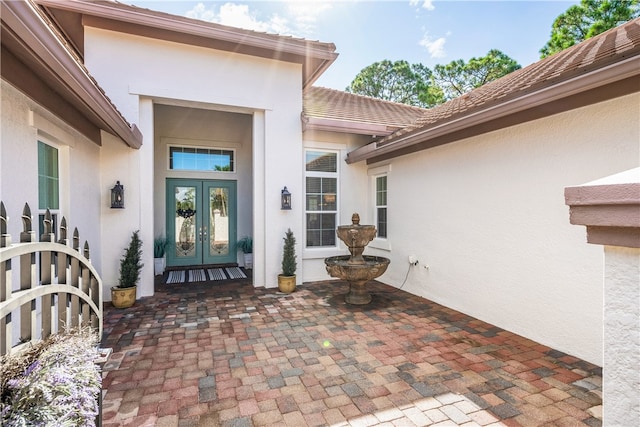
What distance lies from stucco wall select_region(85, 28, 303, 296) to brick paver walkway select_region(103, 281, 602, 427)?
82.1 inches

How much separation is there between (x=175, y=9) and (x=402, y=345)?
25.0 ft

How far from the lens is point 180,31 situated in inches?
242

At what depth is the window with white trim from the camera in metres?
7.75

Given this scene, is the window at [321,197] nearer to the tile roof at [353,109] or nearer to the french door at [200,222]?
the tile roof at [353,109]

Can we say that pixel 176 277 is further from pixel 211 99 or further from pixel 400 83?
pixel 400 83

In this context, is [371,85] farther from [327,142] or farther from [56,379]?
[56,379]

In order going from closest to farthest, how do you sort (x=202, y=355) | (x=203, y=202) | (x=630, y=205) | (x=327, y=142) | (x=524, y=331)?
(x=630, y=205)
(x=202, y=355)
(x=524, y=331)
(x=327, y=142)
(x=203, y=202)

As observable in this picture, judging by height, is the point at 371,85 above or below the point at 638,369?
above

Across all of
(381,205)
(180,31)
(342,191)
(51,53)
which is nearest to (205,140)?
(180,31)

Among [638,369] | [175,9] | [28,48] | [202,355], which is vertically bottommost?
[202,355]

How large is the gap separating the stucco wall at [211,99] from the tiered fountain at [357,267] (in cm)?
186

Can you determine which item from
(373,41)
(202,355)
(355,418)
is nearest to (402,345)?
(355,418)

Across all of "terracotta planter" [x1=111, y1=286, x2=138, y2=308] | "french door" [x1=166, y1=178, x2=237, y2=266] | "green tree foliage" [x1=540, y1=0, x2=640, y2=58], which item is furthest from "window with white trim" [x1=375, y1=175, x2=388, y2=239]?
"green tree foliage" [x1=540, y1=0, x2=640, y2=58]

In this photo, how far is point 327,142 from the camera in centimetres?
783
